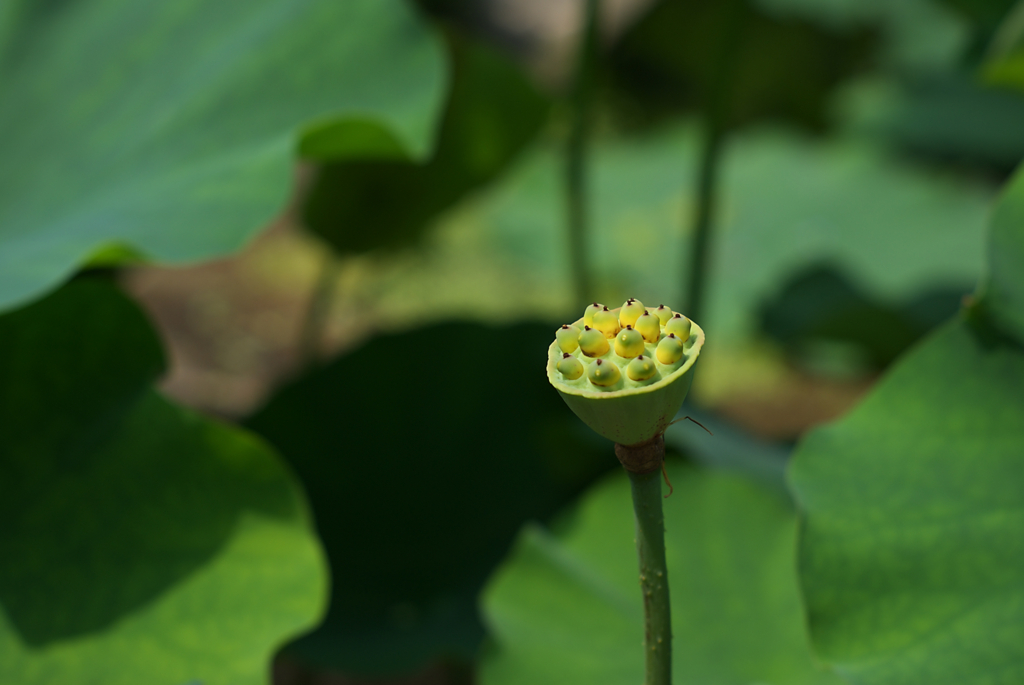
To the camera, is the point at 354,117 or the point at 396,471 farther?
the point at 396,471

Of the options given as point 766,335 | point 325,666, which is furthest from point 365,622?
point 766,335

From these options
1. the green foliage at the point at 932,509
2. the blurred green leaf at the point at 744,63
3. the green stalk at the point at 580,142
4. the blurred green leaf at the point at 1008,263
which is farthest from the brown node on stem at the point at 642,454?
the blurred green leaf at the point at 744,63

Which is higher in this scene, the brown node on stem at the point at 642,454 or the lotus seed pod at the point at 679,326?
the lotus seed pod at the point at 679,326

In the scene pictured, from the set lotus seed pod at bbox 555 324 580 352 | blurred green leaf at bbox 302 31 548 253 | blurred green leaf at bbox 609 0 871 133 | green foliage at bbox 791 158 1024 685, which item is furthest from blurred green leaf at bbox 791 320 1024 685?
blurred green leaf at bbox 609 0 871 133

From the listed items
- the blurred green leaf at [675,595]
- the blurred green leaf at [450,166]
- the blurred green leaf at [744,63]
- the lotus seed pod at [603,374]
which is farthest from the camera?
the blurred green leaf at [744,63]

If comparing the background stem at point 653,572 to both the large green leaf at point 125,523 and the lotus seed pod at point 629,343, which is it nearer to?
the lotus seed pod at point 629,343

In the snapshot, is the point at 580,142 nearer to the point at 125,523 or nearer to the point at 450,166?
the point at 450,166

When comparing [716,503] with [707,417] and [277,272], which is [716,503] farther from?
[277,272]
